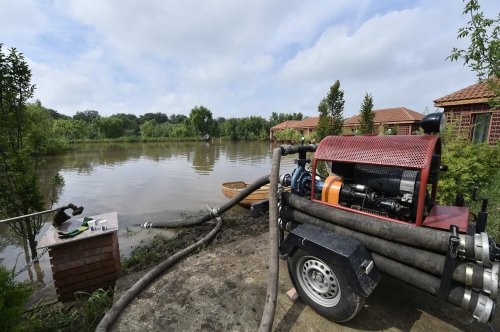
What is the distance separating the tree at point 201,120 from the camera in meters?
63.4

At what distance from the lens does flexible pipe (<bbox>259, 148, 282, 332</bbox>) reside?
2.79 metres

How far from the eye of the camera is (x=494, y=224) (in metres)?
4.74

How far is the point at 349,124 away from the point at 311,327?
1287 inches

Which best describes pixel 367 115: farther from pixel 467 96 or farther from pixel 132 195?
pixel 132 195

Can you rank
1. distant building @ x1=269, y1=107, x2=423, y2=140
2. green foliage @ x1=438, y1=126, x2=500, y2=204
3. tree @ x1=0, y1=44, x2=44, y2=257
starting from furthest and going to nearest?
distant building @ x1=269, y1=107, x2=423, y2=140 < green foliage @ x1=438, y1=126, x2=500, y2=204 < tree @ x1=0, y1=44, x2=44, y2=257

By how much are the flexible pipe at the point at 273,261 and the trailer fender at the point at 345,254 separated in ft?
1.47

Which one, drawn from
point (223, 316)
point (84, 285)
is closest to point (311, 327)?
point (223, 316)

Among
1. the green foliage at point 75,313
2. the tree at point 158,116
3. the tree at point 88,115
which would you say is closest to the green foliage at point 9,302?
the green foliage at point 75,313

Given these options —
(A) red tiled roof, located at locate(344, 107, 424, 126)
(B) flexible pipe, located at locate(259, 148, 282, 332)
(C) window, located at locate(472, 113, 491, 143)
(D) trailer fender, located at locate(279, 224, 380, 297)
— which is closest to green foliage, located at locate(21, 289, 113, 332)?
(B) flexible pipe, located at locate(259, 148, 282, 332)

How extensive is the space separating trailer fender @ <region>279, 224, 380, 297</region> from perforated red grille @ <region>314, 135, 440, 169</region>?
1.06 m

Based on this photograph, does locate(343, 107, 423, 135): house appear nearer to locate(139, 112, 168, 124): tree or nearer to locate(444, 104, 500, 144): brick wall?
locate(444, 104, 500, 144): brick wall

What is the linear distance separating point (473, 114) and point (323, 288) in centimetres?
1538

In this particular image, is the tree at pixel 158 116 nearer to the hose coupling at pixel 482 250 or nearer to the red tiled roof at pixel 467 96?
the red tiled roof at pixel 467 96

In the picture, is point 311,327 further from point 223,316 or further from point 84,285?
point 84,285
